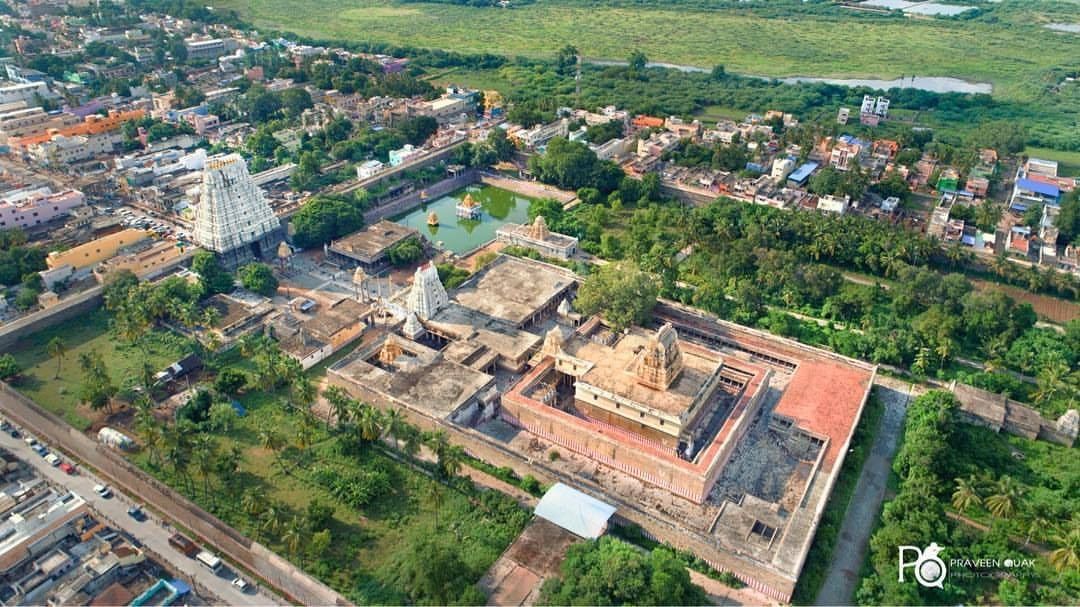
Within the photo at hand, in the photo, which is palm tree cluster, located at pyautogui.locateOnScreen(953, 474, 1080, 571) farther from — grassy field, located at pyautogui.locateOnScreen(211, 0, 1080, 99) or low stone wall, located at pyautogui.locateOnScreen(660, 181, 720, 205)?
grassy field, located at pyautogui.locateOnScreen(211, 0, 1080, 99)

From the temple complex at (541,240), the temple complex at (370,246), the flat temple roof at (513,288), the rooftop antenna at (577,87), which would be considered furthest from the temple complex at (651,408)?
the rooftop antenna at (577,87)

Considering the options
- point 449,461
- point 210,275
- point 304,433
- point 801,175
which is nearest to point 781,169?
point 801,175

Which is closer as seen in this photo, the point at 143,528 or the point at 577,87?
the point at 143,528

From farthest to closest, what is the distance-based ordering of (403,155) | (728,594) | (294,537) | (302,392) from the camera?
(403,155), (302,392), (728,594), (294,537)

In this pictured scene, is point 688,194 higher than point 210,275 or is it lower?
higher

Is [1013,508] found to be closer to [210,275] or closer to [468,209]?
[468,209]

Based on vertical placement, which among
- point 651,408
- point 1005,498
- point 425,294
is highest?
point 425,294

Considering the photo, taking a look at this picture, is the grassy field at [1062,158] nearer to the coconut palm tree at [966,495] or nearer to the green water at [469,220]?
the coconut palm tree at [966,495]
